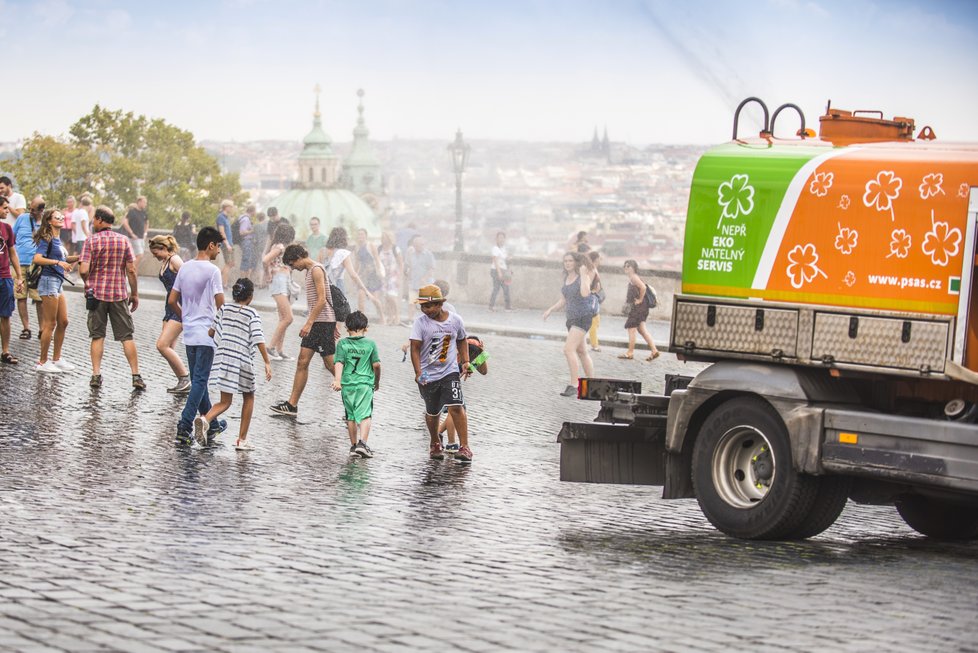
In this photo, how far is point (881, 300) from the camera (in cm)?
923

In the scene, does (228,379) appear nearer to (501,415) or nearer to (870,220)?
(501,415)

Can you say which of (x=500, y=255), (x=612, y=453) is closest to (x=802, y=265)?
(x=612, y=453)

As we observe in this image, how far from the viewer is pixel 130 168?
8844cm

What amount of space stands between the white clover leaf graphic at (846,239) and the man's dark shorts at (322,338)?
712cm

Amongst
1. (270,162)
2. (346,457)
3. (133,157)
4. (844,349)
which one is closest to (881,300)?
(844,349)

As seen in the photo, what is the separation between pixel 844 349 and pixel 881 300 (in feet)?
1.12

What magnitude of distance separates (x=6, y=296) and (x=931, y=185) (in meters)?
11.1

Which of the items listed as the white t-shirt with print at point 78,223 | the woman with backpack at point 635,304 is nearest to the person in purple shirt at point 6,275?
the woman with backpack at point 635,304

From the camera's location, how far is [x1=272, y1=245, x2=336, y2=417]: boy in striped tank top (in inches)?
587

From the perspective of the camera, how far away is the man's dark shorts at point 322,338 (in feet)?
51.3

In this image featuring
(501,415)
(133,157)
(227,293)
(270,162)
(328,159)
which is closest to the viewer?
(501,415)

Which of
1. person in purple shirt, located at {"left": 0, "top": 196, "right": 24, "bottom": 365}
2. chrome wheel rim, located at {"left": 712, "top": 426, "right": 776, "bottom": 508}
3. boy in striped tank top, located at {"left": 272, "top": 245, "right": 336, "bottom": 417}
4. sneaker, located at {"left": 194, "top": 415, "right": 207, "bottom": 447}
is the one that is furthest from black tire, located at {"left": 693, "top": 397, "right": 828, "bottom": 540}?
person in purple shirt, located at {"left": 0, "top": 196, "right": 24, "bottom": 365}

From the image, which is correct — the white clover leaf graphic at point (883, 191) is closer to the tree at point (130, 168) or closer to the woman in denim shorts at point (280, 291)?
the woman in denim shorts at point (280, 291)

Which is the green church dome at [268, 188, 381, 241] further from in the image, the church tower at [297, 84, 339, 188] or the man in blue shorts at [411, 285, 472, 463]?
the man in blue shorts at [411, 285, 472, 463]
